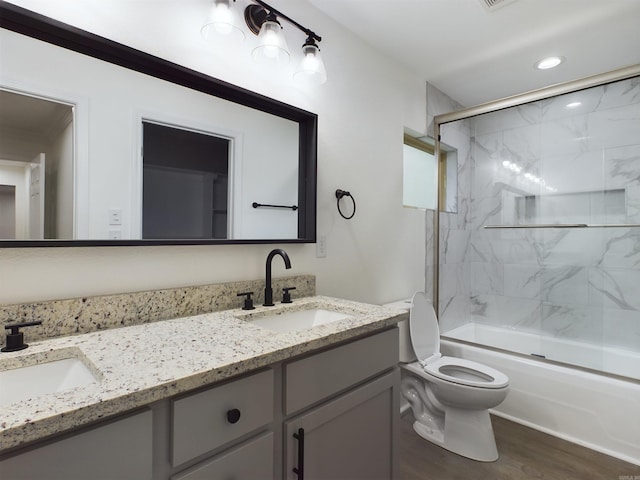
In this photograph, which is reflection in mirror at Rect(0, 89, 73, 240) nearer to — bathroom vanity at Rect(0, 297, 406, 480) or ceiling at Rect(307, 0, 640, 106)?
bathroom vanity at Rect(0, 297, 406, 480)

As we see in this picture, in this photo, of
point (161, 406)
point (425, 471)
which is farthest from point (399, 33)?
point (425, 471)

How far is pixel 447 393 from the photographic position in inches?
72.9

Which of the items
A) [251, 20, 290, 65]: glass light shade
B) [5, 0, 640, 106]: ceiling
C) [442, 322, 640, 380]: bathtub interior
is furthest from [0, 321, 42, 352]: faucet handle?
[442, 322, 640, 380]: bathtub interior

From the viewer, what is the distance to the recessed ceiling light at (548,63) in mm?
2318

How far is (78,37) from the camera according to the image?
1.04 m

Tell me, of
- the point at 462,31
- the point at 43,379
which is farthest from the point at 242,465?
the point at 462,31

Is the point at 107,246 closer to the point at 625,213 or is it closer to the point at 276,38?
the point at 276,38

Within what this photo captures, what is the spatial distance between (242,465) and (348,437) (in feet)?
1.45

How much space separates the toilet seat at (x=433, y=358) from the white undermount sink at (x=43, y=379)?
168 centimetres

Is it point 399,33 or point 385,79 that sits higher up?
point 399,33

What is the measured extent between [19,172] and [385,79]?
6.70 ft

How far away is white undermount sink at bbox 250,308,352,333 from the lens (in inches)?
55.3

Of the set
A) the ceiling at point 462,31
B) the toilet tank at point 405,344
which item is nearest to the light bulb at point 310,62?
the ceiling at point 462,31

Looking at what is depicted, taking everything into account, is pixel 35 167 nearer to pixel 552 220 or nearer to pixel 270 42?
pixel 270 42
